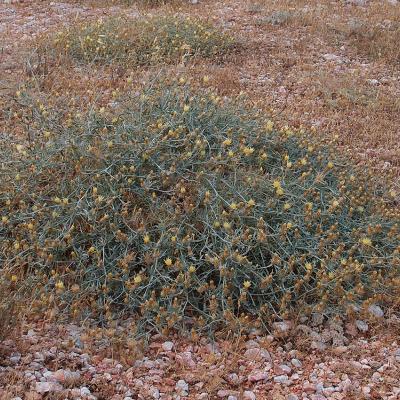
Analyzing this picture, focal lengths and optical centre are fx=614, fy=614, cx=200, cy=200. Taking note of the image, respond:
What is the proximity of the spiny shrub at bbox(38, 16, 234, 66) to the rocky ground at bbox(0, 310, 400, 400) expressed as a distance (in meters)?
3.67

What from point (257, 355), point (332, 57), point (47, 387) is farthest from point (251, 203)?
point (332, 57)

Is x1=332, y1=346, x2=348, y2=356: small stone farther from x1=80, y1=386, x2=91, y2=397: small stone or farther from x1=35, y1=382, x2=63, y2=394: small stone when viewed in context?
x1=35, y1=382, x2=63, y2=394: small stone

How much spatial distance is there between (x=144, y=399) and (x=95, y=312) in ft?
2.18

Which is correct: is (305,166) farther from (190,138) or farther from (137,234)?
(137,234)

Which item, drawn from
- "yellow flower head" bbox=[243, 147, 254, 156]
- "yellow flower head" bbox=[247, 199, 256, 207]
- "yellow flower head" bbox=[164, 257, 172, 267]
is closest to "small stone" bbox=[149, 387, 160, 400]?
"yellow flower head" bbox=[164, 257, 172, 267]

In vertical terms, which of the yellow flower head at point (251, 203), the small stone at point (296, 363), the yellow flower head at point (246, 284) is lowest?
the small stone at point (296, 363)

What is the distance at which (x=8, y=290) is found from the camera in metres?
3.13

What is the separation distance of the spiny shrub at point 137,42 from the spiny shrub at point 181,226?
98.5 inches

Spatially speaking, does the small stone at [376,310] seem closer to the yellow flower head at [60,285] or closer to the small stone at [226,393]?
the small stone at [226,393]

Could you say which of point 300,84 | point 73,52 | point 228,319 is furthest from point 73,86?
point 228,319

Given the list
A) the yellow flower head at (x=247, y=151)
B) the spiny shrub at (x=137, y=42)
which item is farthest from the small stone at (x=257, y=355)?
the spiny shrub at (x=137, y=42)

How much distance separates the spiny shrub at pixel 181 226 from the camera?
3176 mm

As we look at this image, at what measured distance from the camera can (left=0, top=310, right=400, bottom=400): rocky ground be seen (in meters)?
2.66

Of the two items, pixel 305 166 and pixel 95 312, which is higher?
pixel 305 166
